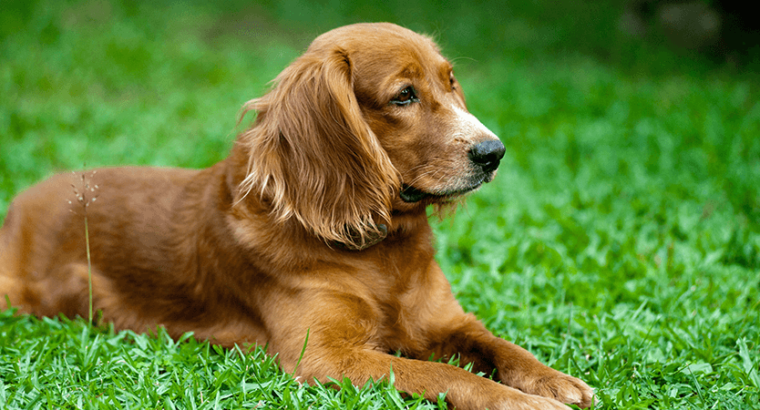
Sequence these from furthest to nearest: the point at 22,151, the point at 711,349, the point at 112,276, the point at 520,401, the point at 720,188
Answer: the point at 22,151, the point at 720,188, the point at 112,276, the point at 711,349, the point at 520,401

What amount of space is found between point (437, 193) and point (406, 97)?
0.47 meters

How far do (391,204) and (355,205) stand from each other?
184 millimetres

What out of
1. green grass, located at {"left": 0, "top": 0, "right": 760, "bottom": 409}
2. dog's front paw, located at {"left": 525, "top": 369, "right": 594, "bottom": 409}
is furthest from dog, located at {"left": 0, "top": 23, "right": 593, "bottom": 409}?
green grass, located at {"left": 0, "top": 0, "right": 760, "bottom": 409}

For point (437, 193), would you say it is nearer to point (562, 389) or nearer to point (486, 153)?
point (486, 153)

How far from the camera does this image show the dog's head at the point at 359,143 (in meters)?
2.76

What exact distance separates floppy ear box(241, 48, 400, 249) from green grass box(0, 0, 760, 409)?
67 centimetres

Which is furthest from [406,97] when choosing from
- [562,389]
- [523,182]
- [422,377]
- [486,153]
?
[523,182]

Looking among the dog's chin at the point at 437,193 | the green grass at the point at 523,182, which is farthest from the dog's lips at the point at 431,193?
the green grass at the point at 523,182

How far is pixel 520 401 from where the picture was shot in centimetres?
236

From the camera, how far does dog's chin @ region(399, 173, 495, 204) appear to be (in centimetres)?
286

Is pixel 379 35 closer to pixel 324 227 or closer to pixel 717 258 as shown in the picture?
pixel 324 227

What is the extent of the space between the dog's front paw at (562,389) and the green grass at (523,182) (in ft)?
0.33

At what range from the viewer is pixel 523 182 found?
5867 mm

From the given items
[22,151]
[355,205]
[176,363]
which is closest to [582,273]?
[355,205]
